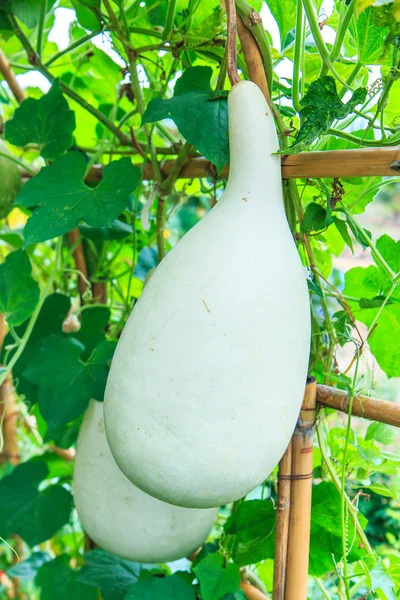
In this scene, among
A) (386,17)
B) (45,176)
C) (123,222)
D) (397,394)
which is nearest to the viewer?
(386,17)

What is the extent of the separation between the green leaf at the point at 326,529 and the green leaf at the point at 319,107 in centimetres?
34

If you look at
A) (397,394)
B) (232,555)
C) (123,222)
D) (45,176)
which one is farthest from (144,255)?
(397,394)

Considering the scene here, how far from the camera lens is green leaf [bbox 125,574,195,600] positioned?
1.88 feet

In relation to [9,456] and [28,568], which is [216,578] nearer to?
[28,568]

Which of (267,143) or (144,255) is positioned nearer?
(267,143)

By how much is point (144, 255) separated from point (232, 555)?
40 centimetres

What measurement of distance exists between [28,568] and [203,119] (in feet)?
2.73

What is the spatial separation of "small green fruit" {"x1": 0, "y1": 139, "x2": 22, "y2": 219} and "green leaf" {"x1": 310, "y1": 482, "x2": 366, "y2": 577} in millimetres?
477

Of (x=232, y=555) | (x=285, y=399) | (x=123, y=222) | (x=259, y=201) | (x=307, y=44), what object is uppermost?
(x=307, y=44)

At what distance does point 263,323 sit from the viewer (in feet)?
1.26

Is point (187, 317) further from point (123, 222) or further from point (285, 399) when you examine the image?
point (123, 222)

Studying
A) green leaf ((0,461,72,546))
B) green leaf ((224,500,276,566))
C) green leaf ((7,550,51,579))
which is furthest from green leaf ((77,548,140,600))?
green leaf ((7,550,51,579))

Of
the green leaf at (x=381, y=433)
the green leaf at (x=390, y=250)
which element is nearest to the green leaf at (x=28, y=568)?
the green leaf at (x=381, y=433)

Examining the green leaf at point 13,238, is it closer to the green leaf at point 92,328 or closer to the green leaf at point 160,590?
the green leaf at point 92,328
